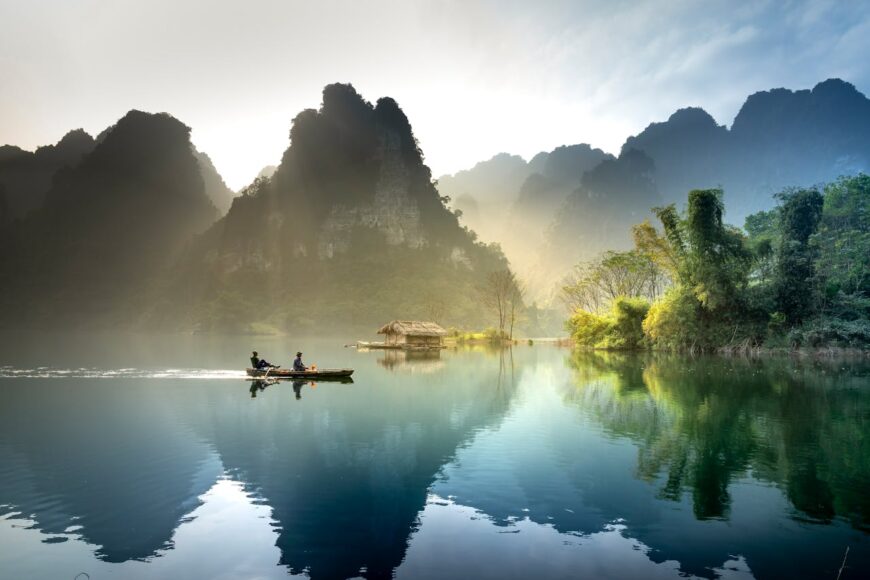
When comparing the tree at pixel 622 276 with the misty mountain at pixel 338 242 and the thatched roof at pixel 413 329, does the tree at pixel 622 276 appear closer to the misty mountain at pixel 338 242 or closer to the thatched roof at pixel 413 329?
the thatched roof at pixel 413 329

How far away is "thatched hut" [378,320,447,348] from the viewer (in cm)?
5643

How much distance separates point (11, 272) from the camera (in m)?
150

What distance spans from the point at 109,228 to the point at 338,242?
89869 mm

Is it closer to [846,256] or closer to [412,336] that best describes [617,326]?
[846,256]

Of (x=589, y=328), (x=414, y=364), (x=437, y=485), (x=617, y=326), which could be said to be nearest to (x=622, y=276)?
(x=589, y=328)

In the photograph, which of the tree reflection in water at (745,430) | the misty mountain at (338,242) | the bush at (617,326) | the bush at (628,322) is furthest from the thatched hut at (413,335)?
the misty mountain at (338,242)

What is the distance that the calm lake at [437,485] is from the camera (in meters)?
7.47

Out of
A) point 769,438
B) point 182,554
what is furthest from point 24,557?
point 769,438

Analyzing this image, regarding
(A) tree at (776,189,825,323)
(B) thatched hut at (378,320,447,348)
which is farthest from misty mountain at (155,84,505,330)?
(A) tree at (776,189,825,323)

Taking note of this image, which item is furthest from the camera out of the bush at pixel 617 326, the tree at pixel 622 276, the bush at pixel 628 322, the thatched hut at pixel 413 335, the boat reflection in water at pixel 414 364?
the tree at pixel 622 276

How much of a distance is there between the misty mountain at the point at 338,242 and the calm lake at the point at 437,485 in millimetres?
93533

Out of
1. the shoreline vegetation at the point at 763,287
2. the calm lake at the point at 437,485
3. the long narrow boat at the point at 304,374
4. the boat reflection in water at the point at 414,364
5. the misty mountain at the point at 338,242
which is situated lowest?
the calm lake at the point at 437,485

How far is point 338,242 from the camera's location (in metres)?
139

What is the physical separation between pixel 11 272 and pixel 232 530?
185717 millimetres
